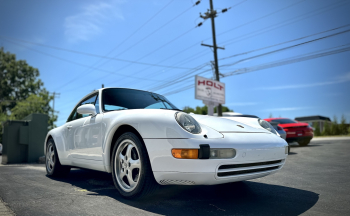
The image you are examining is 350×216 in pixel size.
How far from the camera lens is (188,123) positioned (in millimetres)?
2863

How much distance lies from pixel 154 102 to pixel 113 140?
3.45ft

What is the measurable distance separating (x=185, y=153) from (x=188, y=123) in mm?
349

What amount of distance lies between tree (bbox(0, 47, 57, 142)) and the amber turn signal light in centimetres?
5293

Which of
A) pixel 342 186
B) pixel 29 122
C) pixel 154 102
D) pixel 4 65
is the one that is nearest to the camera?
pixel 342 186

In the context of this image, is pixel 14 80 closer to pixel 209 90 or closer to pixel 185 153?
pixel 209 90

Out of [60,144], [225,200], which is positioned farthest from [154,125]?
[60,144]

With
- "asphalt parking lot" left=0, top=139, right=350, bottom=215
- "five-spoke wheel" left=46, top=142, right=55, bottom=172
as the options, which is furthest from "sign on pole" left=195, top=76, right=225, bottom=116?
"asphalt parking lot" left=0, top=139, right=350, bottom=215

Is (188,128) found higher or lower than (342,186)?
higher

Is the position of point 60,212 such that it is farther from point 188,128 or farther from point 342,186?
point 342,186

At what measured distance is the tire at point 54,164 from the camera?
493cm

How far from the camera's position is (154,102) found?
4.26 metres

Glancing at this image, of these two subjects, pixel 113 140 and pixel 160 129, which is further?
pixel 113 140

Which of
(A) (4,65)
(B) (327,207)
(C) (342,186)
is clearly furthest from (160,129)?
(A) (4,65)

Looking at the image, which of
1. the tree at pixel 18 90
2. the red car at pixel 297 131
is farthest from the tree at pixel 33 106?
the red car at pixel 297 131
